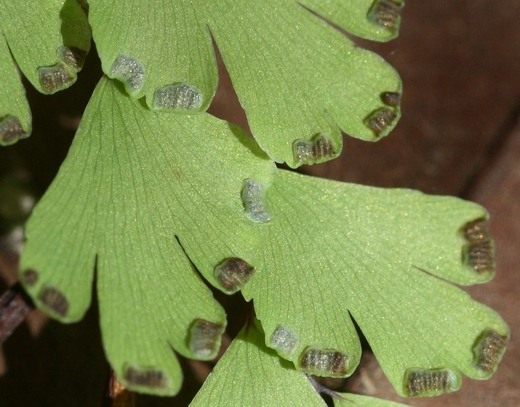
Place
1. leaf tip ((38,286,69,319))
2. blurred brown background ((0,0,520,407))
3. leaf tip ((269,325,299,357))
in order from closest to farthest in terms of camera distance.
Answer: leaf tip ((38,286,69,319)) < leaf tip ((269,325,299,357)) < blurred brown background ((0,0,520,407))

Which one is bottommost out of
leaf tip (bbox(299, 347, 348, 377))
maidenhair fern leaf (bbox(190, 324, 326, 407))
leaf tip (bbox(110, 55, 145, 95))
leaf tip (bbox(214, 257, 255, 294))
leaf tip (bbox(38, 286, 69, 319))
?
maidenhair fern leaf (bbox(190, 324, 326, 407))

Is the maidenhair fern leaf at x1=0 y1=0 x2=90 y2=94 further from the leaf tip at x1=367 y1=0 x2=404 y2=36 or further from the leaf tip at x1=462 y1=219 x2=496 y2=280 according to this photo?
the leaf tip at x1=462 y1=219 x2=496 y2=280

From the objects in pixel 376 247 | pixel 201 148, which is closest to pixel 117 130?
pixel 201 148

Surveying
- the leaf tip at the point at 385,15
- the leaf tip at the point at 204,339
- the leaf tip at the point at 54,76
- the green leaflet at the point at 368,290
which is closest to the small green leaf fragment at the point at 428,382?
the green leaflet at the point at 368,290

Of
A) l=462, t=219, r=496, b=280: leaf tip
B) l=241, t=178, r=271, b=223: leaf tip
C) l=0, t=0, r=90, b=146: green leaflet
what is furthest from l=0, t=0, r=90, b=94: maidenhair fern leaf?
l=462, t=219, r=496, b=280: leaf tip

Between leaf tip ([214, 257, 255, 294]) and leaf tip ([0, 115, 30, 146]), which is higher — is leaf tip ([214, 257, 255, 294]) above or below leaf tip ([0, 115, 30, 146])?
below

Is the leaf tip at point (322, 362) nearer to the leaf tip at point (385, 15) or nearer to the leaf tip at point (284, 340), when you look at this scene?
the leaf tip at point (284, 340)

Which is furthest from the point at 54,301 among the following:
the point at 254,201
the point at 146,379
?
the point at 254,201

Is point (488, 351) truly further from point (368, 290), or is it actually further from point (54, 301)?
point (54, 301)
